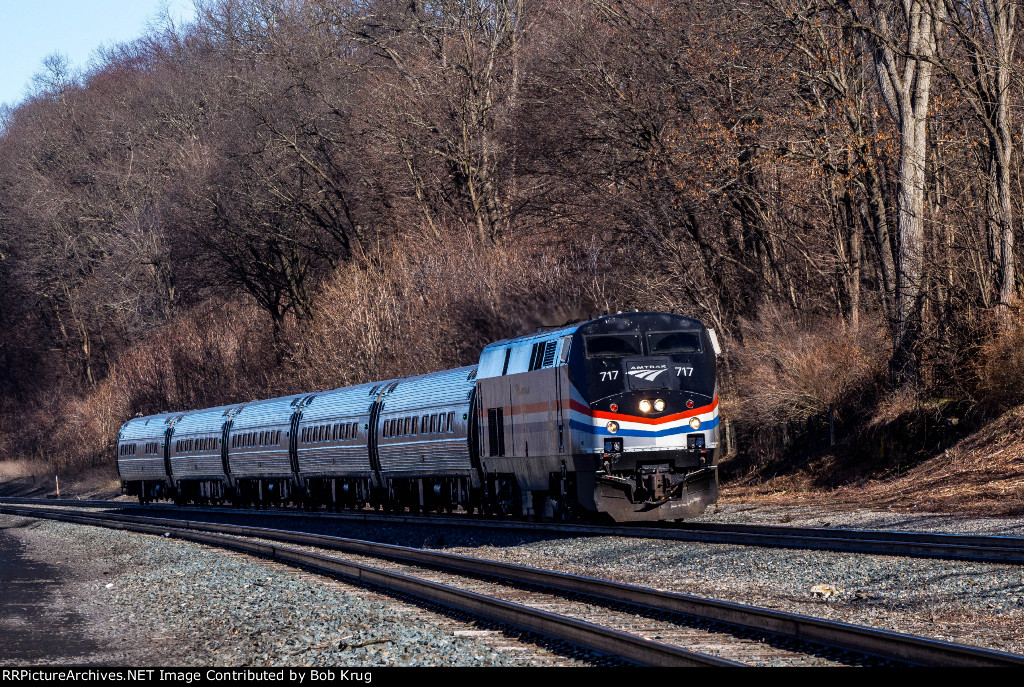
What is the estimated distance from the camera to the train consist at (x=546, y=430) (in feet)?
62.7

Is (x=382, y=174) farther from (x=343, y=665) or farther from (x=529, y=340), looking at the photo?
(x=343, y=665)

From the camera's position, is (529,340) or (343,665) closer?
(343,665)

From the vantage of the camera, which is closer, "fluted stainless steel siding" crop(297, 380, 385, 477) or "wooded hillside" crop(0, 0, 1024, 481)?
"wooded hillside" crop(0, 0, 1024, 481)

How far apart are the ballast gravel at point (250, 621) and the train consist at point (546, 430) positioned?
483 cm

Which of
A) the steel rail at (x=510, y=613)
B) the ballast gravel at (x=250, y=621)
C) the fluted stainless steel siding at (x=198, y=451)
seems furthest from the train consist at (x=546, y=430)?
the fluted stainless steel siding at (x=198, y=451)

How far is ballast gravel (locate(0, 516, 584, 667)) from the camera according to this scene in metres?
10.0

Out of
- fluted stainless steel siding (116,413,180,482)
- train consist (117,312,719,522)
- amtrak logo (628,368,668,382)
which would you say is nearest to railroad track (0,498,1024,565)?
train consist (117,312,719,522)

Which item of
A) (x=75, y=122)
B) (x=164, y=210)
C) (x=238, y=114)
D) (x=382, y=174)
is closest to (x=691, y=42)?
(x=382, y=174)

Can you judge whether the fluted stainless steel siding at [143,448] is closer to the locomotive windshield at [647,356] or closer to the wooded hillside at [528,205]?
the wooded hillside at [528,205]

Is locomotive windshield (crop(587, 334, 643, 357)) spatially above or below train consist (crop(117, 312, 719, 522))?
above

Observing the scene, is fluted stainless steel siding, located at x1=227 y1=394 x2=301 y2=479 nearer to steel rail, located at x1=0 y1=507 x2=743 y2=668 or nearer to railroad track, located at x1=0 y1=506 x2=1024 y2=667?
steel rail, located at x1=0 y1=507 x2=743 y2=668

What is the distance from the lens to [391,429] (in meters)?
29.9

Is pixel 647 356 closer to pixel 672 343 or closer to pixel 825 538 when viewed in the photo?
pixel 672 343

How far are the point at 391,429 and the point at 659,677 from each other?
22007 millimetres
